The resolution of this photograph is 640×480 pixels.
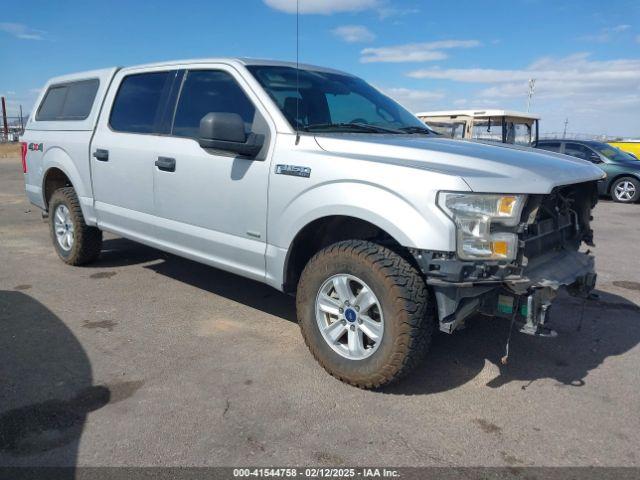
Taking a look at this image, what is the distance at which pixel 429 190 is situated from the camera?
9.30 feet

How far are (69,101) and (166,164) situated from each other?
2.29 metres

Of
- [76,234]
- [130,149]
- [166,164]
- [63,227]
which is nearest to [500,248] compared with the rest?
[166,164]

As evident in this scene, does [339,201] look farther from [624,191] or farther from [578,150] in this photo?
[578,150]

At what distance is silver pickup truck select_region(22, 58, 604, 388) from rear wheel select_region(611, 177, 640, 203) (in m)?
11.2

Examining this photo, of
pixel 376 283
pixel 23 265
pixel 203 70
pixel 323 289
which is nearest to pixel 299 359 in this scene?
pixel 323 289

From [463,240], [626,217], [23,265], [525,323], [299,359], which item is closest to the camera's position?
[463,240]

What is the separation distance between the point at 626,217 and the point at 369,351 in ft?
32.6

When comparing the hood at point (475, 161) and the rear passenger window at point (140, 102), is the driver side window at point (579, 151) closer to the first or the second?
the hood at point (475, 161)

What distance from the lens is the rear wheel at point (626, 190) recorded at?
13.4 metres

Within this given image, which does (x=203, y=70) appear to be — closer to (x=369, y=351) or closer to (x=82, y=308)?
(x=82, y=308)

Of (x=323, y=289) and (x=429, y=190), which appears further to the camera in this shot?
(x=323, y=289)

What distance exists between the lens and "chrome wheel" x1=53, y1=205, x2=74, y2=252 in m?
5.80

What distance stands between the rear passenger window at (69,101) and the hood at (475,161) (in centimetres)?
317

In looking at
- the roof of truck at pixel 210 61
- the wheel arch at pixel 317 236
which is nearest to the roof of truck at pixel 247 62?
the roof of truck at pixel 210 61
